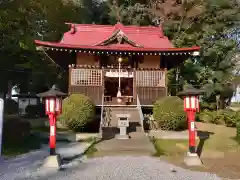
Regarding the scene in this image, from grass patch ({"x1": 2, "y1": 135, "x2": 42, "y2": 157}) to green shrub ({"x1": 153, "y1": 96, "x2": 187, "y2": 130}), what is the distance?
21.4ft

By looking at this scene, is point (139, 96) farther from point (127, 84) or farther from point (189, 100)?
point (189, 100)

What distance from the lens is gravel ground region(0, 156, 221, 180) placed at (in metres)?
8.41

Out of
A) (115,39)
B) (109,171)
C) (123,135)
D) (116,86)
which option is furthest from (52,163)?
(116,86)

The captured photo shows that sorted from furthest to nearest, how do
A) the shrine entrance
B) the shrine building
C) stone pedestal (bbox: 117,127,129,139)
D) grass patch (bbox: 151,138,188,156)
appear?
1. the shrine entrance
2. the shrine building
3. stone pedestal (bbox: 117,127,129,139)
4. grass patch (bbox: 151,138,188,156)

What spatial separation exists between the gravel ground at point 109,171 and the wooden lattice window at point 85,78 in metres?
10.4

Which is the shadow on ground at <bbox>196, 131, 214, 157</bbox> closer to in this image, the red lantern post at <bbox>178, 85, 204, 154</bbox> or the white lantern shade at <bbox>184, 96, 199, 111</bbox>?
the red lantern post at <bbox>178, 85, 204, 154</bbox>

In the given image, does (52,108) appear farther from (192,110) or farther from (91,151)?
(192,110)

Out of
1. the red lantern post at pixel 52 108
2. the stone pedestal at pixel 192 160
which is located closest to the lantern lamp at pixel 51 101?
the red lantern post at pixel 52 108

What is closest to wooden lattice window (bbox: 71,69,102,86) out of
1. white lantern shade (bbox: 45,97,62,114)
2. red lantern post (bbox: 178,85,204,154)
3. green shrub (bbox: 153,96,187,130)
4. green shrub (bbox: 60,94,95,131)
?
green shrub (bbox: 60,94,95,131)

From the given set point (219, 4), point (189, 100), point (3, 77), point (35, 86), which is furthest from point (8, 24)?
point (219, 4)

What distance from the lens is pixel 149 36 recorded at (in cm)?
2427

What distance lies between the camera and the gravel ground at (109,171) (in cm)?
841

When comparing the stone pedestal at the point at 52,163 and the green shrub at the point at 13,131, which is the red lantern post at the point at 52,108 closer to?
the stone pedestal at the point at 52,163

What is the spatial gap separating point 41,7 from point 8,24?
4.35 meters
